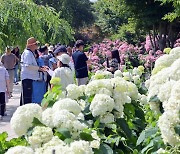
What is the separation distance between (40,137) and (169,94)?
2.55 ft

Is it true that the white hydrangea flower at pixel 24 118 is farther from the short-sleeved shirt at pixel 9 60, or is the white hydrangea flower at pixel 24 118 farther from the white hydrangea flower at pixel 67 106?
the short-sleeved shirt at pixel 9 60

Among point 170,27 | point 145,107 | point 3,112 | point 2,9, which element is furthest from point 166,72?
point 170,27

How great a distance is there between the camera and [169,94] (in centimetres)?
290

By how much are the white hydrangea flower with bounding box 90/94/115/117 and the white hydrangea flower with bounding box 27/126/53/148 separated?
73 centimetres

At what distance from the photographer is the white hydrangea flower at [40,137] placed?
263 centimetres

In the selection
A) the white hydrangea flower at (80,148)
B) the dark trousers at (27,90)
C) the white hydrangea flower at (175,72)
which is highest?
the white hydrangea flower at (175,72)

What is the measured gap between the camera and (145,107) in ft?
15.4

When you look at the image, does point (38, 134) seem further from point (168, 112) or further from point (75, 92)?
point (75, 92)

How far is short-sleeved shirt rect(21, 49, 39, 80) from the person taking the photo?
925 cm

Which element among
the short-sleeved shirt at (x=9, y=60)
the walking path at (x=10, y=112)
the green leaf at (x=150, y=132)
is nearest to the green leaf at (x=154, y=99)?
the green leaf at (x=150, y=132)

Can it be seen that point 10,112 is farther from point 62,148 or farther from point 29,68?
point 62,148

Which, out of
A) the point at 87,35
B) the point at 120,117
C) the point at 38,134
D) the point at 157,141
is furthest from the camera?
the point at 87,35

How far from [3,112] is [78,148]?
8531 mm

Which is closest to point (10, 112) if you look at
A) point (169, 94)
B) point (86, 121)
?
point (86, 121)
